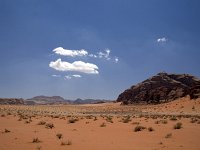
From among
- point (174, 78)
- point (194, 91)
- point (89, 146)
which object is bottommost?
point (89, 146)

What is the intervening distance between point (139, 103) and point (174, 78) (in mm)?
20567

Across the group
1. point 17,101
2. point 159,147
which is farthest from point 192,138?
point 17,101

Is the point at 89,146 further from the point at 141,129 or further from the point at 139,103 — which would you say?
the point at 139,103

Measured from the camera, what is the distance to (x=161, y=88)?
103m

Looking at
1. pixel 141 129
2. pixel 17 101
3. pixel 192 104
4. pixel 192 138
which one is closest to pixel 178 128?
pixel 141 129

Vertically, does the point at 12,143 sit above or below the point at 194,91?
below

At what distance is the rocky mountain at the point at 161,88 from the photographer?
319 feet

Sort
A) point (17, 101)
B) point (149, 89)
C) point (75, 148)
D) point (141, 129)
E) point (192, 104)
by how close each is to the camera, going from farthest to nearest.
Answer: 1. point (17, 101)
2. point (149, 89)
3. point (192, 104)
4. point (141, 129)
5. point (75, 148)

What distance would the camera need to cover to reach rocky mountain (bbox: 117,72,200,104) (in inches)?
3829

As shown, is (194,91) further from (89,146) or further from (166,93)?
(89,146)

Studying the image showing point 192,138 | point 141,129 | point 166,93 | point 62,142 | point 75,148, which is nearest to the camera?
point 75,148

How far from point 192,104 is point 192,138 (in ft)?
164

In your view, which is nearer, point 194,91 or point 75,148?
point 75,148

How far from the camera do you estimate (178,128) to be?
21.9 m
